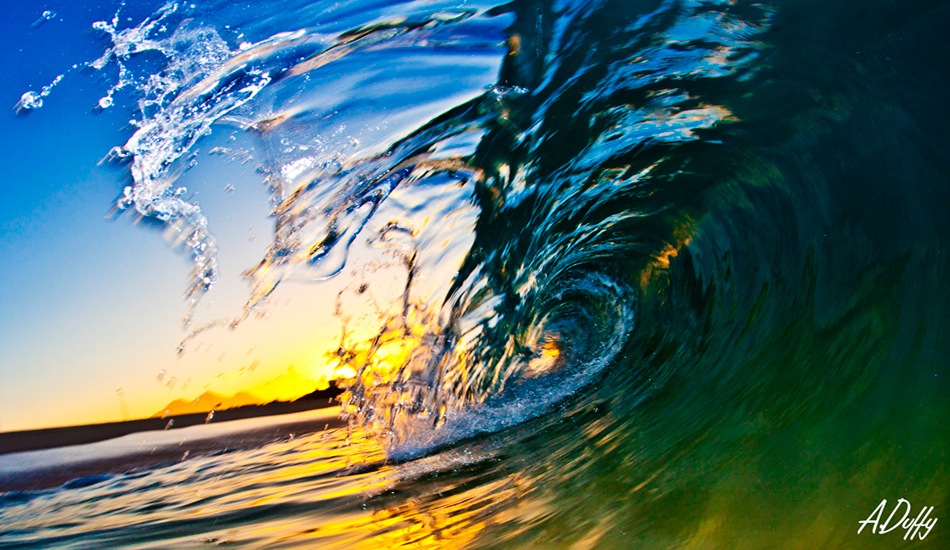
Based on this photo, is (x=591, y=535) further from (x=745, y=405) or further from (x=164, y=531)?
(x=164, y=531)

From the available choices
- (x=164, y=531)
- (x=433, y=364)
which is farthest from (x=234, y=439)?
(x=164, y=531)

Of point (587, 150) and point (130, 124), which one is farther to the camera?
point (587, 150)

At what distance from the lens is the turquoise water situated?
1.62m

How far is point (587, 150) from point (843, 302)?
1404 mm

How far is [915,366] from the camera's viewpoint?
5.25 feet

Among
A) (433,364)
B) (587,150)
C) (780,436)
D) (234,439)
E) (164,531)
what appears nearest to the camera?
(780,436)

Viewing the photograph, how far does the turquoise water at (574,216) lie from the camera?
1.62 meters

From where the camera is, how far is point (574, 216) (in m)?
3.46
